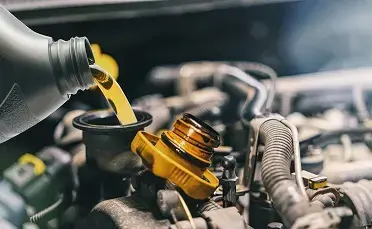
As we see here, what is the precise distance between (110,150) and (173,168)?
191mm

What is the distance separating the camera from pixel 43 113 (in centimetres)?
96

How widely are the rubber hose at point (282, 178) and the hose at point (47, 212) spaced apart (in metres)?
0.40

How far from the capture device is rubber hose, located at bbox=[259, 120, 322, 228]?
75 cm

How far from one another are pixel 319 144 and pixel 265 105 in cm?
14

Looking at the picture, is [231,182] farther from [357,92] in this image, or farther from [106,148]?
[357,92]

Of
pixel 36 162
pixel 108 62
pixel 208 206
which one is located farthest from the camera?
pixel 108 62

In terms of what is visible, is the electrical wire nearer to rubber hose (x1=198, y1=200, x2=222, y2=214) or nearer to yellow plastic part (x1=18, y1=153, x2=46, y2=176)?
rubber hose (x1=198, y1=200, x2=222, y2=214)

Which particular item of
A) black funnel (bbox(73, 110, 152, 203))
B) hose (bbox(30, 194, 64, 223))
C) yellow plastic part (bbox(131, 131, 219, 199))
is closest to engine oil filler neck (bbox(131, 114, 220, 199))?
yellow plastic part (bbox(131, 131, 219, 199))

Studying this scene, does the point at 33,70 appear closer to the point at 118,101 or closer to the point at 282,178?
the point at 118,101

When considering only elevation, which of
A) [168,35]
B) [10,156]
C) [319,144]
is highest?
[168,35]

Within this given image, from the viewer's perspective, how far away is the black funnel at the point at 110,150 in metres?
1.00

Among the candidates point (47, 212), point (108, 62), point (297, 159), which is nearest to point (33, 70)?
point (47, 212)

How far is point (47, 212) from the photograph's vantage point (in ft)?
3.59

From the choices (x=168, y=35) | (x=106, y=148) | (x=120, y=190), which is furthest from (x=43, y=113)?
(x=168, y=35)
